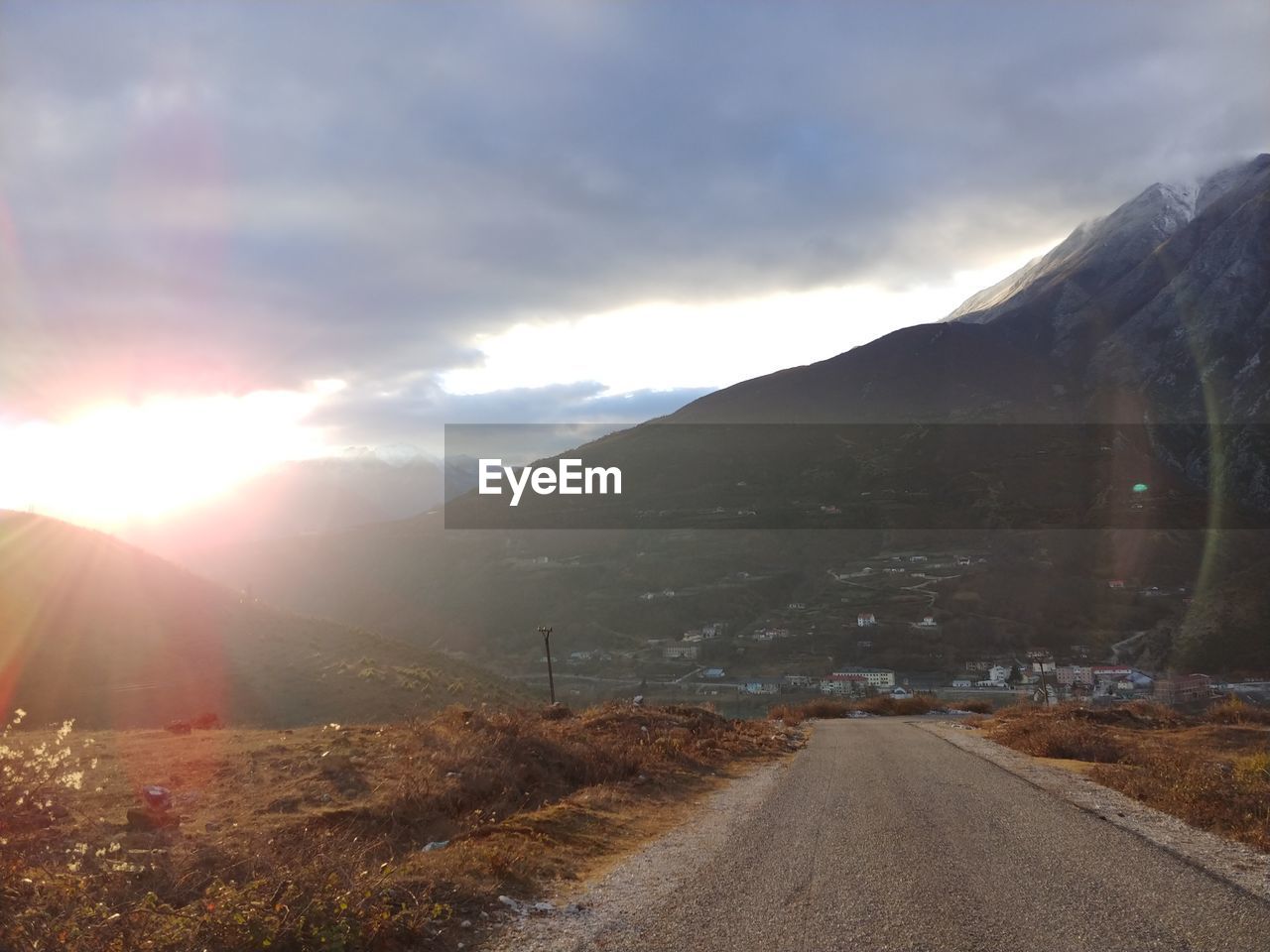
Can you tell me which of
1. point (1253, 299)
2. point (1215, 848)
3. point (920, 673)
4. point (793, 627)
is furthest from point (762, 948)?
point (1253, 299)

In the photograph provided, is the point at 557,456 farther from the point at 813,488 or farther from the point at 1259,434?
the point at 1259,434

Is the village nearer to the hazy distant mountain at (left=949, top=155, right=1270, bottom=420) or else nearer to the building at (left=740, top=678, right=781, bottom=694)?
the building at (left=740, top=678, right=781, bottom=694)

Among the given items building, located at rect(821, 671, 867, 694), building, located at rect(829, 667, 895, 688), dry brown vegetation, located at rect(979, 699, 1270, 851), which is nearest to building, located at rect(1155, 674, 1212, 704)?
dry brown vegetation, located at rect(979, 699, 1270, 851)

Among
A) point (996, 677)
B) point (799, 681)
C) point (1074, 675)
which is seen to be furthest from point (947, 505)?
point (799, 681)

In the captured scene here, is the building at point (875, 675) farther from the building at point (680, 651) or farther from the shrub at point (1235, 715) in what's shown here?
the shrub at point (1235, 715)

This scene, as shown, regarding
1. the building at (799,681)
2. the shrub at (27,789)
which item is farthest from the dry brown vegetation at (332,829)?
the building at (799,681)

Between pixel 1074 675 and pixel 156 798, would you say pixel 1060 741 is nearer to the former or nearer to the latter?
pixel 156 798
